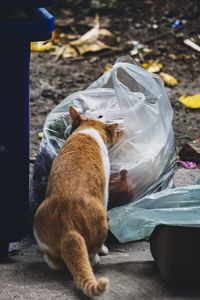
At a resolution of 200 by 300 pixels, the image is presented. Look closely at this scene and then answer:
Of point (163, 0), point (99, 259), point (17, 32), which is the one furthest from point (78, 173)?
point (163, 0)

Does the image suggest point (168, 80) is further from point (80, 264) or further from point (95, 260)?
point (80, 264)

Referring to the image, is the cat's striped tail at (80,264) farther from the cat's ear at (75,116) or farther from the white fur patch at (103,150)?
the cat's ear at (75,116)

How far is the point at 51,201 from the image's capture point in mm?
3377

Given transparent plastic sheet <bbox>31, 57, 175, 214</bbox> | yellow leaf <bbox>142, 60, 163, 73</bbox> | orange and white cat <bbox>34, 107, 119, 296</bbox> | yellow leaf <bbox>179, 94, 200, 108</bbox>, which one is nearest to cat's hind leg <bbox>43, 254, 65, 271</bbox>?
orange and white cat <bbox>34, 107, 119, 296</bbox>

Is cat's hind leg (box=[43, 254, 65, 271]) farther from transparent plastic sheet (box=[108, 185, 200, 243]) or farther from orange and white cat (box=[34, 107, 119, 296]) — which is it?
transparent plastic sheet (box=[108, 185, 200, 243])

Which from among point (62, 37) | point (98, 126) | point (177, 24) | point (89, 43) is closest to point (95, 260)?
point (98, 126)

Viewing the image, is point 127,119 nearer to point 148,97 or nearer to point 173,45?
point 148,97

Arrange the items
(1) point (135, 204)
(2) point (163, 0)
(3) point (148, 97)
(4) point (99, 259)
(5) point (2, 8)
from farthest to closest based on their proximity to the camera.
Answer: (2) point (163, 0), (3) point (148, 97), (1) point (135, 204), (4) point (99, 259), (5) point (2, 8)

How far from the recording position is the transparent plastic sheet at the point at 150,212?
3.51 meters

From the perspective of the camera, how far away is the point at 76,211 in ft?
10.8

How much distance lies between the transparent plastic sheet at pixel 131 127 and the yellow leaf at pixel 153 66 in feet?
6.70

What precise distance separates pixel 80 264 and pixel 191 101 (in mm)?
2875

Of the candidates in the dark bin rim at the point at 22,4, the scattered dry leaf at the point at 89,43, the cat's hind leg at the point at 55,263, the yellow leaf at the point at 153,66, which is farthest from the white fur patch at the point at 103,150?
the scattered dry leaf at the point at 89,43

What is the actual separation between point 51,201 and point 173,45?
3.65 m
